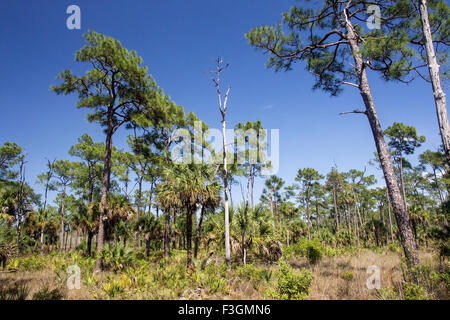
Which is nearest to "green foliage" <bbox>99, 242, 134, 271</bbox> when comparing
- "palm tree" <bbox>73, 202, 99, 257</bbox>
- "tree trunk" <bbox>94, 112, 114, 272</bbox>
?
"tree trunk" <bbox>94, 112, 114, 272</bbox>

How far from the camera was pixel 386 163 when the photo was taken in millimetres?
6734

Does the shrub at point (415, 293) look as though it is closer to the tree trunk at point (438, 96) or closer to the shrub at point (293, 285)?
the shrub at point (293, 285)

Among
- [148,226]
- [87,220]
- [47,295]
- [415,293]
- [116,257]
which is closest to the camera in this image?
[415,293]

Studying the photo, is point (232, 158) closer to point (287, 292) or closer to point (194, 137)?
point (194, 137)

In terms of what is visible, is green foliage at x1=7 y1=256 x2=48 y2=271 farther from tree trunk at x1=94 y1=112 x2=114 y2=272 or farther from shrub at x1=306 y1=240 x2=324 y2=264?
shrub at x1=306 y1=240 x2=324 y2=264

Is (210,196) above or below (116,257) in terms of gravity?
above

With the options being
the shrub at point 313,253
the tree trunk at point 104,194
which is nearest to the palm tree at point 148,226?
the tree trunk at point 104,194

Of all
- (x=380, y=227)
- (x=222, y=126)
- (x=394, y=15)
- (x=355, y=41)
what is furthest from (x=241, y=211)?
(x=380, y=227)

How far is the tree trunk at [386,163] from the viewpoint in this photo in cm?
605

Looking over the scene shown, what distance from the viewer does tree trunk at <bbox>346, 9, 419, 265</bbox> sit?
19.9 ft

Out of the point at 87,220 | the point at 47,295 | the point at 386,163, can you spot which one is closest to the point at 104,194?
the point at 47,295

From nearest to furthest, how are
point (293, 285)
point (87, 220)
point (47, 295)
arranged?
1. point (293, 285)
2. point (47, 295)
3. point (87, 220)

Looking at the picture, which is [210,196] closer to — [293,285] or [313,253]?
[313,253]
